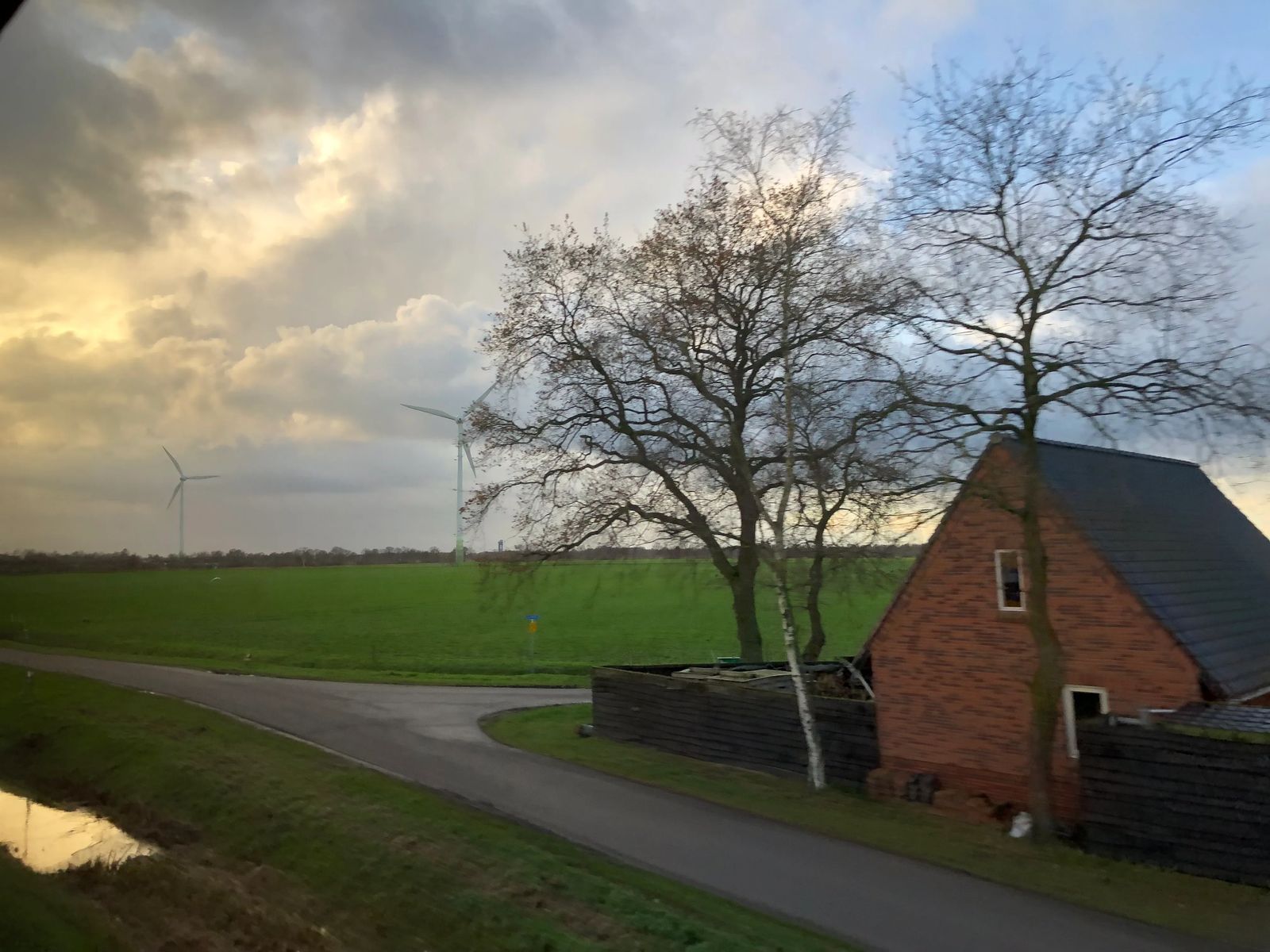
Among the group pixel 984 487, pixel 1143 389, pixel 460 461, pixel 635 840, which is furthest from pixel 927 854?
pixel 460 461

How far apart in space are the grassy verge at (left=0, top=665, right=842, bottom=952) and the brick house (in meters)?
8.13

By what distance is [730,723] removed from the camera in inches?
823

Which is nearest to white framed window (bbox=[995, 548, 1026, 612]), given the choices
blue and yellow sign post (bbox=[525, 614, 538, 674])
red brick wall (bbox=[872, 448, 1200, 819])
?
red brick wall (bbox=[872, 448, 1200, 819])

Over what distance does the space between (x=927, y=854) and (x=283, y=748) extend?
41.3 ft

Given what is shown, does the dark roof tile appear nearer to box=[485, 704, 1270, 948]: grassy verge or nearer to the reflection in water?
box=[485, 704, 1270, 948]: grassy verge

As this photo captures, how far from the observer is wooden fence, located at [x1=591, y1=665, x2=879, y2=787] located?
62.5 feet

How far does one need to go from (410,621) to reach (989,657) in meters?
→ 43.0

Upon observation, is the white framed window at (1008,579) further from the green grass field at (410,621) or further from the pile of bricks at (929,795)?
the pile of bricks at (929,795)

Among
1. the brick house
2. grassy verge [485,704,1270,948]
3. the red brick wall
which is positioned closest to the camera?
grassy verge [485,704,1270,948]

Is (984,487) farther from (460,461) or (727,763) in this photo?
(460,461)

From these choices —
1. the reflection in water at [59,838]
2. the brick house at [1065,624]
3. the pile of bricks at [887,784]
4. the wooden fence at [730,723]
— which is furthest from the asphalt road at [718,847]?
the brick house at [1065,624]

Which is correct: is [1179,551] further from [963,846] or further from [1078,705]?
[963,846]

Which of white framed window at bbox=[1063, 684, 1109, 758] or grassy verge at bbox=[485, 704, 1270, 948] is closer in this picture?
grassy verge at bbox=[485, 704, 1270, 948]

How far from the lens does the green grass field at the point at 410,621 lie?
26.5 metres
